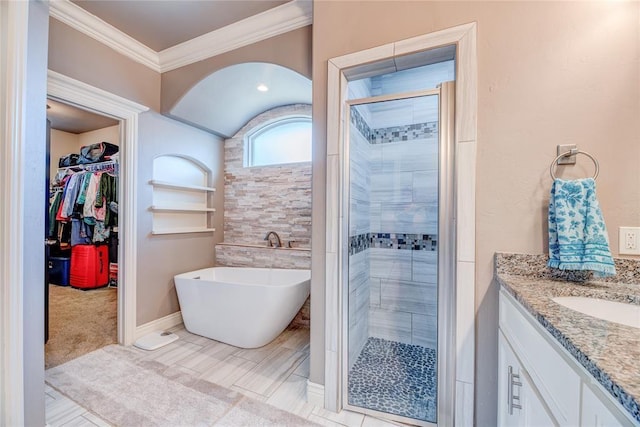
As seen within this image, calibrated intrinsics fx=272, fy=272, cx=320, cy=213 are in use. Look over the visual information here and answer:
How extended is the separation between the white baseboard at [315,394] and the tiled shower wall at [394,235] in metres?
0.41

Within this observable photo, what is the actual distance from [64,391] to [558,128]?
3235 mm

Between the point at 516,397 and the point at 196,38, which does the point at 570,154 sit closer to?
the point at 516,397

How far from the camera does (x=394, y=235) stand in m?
2.46

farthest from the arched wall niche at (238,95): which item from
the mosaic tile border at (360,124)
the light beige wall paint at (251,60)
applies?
the mosaic tile border at (360,124)

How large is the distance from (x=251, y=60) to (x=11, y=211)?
71.3 inches

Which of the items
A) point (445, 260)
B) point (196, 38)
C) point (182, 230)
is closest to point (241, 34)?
point (196, 38)

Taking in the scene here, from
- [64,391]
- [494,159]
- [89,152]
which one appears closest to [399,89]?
[494,159]

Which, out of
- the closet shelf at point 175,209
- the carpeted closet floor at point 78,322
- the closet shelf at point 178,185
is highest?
the closet shelf at point 178,185

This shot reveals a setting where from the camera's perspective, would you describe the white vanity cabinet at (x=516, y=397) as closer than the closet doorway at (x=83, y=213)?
Yes

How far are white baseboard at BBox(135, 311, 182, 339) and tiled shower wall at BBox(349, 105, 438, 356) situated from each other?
79.1 inches

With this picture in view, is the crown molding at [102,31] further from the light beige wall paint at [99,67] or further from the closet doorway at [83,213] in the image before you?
the closet doorway at [83,213]

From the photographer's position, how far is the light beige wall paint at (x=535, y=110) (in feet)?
3.86

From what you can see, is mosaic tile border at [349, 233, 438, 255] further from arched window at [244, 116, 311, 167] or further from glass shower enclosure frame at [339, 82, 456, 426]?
arched window at [244, 116, 311, 167]

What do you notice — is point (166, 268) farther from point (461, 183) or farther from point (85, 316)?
point (461, 183)
